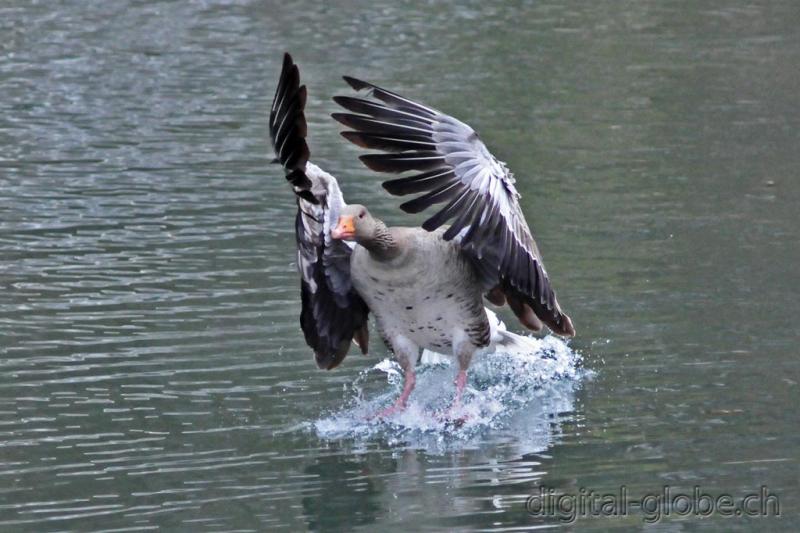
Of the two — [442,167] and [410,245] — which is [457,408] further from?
[442,167]

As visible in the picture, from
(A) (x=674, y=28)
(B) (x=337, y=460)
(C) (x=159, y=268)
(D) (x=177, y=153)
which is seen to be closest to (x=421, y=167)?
(B) (x=337, y=460)

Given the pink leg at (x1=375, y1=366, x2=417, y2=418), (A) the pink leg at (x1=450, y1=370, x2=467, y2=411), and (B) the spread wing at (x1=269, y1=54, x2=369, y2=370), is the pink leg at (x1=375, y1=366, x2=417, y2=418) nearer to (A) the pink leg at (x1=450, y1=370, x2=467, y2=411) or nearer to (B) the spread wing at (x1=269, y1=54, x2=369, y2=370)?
(A) the pink leg at (x1=450, y1=370, x2=467, y2=411)

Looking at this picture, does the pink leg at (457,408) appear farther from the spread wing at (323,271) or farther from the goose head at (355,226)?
the goose head at (355,226)

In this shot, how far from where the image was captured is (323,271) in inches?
330

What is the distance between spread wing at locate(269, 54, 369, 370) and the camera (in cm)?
780

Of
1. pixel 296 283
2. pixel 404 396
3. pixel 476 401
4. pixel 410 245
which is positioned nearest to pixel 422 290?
pixel 410 245

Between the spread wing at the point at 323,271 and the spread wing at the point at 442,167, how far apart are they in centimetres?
41

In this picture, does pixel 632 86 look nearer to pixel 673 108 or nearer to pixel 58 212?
pixel 673 108

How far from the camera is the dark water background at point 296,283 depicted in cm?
716

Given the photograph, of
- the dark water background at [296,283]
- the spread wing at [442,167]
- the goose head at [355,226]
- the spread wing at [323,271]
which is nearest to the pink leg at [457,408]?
the dark water background at [296,283]

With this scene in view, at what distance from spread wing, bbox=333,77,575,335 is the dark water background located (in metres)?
1.12

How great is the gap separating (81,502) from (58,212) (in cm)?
546

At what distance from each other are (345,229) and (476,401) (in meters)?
1.53

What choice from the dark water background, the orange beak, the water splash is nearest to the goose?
the orange beak
